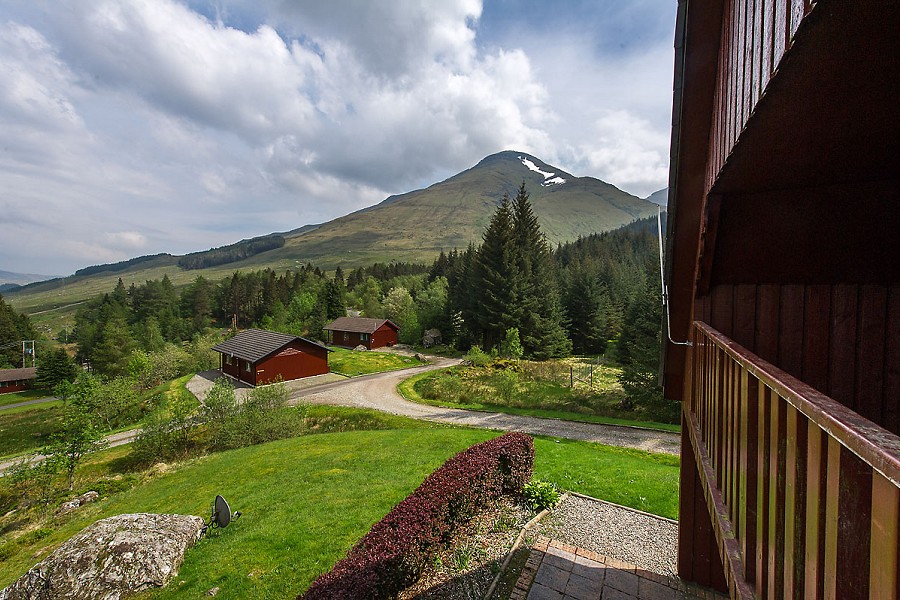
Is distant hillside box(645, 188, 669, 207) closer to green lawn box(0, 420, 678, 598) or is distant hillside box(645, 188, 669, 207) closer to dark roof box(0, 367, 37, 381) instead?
green lawn box(0, 420, 678, 598)

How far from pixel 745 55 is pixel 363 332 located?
46.8 metres

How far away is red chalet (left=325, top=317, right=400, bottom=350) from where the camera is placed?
153ft

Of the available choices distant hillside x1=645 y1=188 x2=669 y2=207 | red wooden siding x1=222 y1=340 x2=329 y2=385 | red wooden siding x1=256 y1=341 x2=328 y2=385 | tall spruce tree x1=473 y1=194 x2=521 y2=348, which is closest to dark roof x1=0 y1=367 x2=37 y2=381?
red wooden siding x1=222 y1=340 x2=329 y2=385

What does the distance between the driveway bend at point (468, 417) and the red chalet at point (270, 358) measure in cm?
405

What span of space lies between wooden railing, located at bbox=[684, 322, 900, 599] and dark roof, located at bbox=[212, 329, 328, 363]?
31464mm

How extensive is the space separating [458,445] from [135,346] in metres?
51.3

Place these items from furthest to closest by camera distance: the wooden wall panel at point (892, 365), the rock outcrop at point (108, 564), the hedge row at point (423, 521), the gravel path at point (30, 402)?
1. the gravel path at point (30, 402)
2. the rock outcrop at point (108, 564)
3. the hedge row at point (423, 521)
4. the wooden wall panel at point (892, 365)

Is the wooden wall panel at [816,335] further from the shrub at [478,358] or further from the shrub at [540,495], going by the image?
the shrub at [478,358]

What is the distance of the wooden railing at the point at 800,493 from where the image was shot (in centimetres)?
79

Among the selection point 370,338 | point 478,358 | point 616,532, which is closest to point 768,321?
point 616,532

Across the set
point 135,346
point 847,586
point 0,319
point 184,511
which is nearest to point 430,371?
point 184,511

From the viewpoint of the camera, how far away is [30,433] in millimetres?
28812

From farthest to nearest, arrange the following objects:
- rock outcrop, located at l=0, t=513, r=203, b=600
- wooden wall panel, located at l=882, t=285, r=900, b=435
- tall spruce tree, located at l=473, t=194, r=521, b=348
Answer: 1. tall spruce tree, located at l=473, t=194, r=521, b=348
2. rock outcrop, located at l=0, t=513, r=203, b=600
3. wooden wall panel, located at l=882, t=285, r=900, b=435

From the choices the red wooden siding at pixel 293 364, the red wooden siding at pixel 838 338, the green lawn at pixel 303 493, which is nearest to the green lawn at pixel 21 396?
the red wooden siding at pixel 293 364
